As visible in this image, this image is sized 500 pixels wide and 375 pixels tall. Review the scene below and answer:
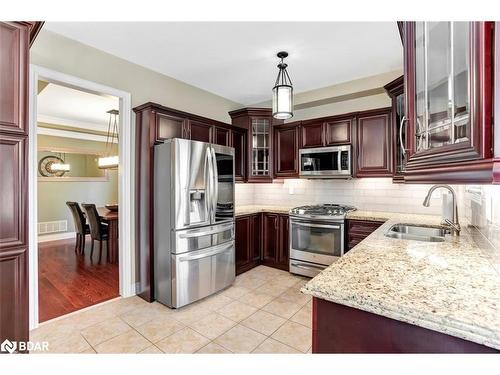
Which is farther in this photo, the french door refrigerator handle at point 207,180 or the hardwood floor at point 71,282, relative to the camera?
the french door refrigerator handle at point 207,180

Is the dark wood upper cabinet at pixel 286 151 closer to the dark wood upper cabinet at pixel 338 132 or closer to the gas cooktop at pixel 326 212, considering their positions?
the dark wood upper cabinet at pixel 338 132

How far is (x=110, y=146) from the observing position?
258 inches

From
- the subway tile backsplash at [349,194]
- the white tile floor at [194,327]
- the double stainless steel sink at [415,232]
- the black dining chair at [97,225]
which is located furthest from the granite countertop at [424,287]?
the black dining chair at [97,225]

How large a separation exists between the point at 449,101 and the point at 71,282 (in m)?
4.11

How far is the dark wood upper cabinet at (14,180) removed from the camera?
1.36m

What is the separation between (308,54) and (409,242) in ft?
7.16

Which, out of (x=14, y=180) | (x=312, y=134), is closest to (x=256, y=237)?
(x=312, y=134)

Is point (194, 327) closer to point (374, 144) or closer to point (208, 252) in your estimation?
point (208, 252)

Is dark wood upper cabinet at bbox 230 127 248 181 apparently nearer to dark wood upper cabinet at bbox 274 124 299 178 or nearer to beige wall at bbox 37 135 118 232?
dark wood upper cabinet at bbox 274 124 299 178

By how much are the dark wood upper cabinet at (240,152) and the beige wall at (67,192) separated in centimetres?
450

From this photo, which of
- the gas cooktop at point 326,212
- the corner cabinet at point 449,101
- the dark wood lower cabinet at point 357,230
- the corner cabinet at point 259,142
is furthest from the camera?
the corner cabinet at point 259,142
